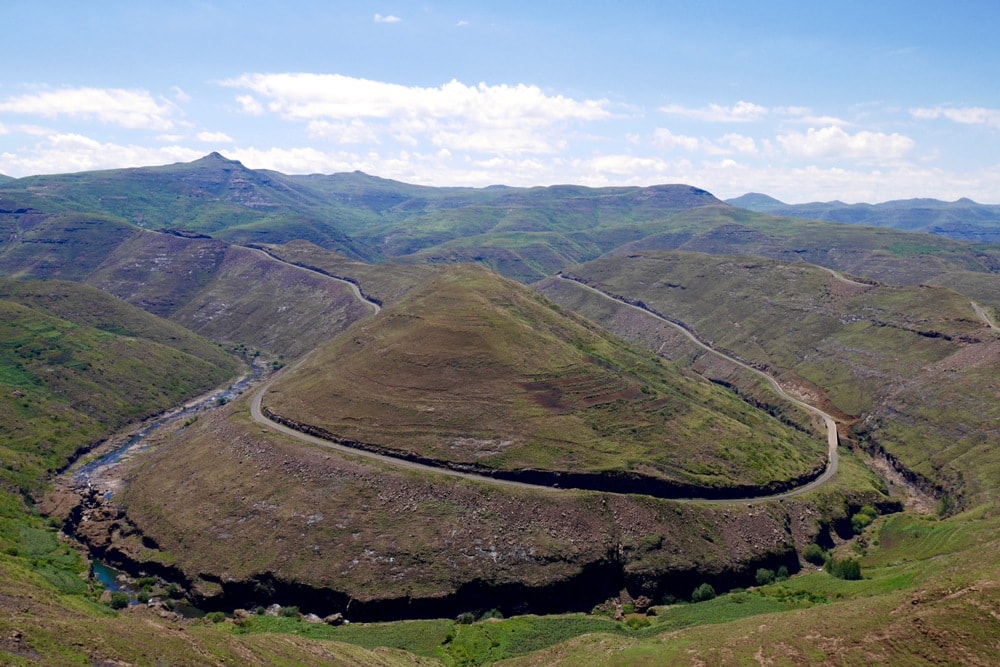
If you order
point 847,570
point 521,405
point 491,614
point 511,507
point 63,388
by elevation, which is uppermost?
point 521,405

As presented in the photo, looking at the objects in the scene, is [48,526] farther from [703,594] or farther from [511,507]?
[703,594]

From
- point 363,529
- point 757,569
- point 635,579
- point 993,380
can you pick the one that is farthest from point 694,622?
point 993,380

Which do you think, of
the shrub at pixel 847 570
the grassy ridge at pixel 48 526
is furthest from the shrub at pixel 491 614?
the shrub at pixel 847 570

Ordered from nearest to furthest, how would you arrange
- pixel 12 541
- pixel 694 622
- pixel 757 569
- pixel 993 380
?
pixel 694 622, pixel 12 541, pixel 757 569, pixel 993 380

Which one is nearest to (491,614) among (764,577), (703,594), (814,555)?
(703,594)

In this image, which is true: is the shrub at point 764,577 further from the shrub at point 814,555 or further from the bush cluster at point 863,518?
the bush cluster at point 863,518

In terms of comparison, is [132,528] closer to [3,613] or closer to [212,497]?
[212,497]
